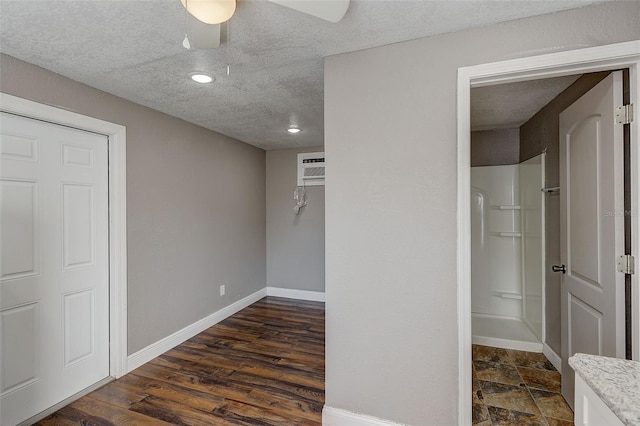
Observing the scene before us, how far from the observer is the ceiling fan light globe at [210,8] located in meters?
1.09

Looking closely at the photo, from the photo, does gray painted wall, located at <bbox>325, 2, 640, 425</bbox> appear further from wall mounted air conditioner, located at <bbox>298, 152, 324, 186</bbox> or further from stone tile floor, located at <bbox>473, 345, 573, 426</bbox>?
wall mounted air conditioner, located at <bbox>298, 152, 324, 186</bbox>

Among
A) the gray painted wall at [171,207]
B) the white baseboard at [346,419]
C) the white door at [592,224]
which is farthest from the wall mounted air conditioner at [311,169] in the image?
the white baseboard at [346,419]

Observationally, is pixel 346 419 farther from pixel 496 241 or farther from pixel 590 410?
pixel 496 241

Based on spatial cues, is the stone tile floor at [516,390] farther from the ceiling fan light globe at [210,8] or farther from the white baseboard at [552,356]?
the ceiling fan light globe at [210,8]

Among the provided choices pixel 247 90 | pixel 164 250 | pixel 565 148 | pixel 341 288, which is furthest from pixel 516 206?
pixel 164 250

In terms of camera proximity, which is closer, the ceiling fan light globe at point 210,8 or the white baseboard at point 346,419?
the ceiling fan light globe at point 210,8

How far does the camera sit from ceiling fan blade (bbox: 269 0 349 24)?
42.9 inches

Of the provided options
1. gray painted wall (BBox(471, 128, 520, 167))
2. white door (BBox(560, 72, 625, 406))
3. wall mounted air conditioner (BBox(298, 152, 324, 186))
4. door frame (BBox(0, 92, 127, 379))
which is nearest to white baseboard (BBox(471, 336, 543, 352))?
white door (BBox(560, 72, 625, 406))

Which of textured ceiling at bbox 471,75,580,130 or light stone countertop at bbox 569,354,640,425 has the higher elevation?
textured ceiling at bbox 471,75,580,130

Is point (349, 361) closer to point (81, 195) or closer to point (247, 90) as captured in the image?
point (247, 90)

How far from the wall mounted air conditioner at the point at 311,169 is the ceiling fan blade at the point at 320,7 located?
323 centimetres

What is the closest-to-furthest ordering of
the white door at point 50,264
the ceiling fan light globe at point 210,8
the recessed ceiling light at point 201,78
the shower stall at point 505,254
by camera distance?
the ceiling fan light globe at point 210,8
the white door at point 50,264
the recessed ceiling light at point 201,78
the shower stall at point 505,254

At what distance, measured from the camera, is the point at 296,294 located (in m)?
4.66

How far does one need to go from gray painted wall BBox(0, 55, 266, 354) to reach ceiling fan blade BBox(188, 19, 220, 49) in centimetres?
140
